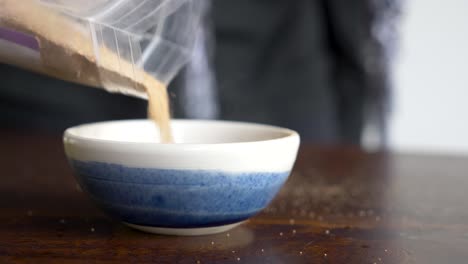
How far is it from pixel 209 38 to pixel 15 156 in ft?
1.69

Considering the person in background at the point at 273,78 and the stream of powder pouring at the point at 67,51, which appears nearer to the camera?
the stream of powder pouring at the point at 67,51

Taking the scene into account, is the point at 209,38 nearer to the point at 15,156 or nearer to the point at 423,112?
the point at 15,156

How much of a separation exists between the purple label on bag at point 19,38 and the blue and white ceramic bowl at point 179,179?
0.26 ft

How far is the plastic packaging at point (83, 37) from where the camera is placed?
0.50 m

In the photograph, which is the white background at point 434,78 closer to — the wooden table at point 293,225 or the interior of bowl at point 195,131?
the wooden table at point 293,225

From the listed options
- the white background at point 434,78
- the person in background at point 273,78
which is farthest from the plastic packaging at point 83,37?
the white background at point 434,78

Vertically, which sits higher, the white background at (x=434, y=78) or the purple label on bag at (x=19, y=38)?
the purple label on bag at (x=19, y=38)

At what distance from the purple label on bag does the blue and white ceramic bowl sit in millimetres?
79

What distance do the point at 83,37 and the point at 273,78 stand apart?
908 millimetres

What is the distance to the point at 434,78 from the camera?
181 centimetres

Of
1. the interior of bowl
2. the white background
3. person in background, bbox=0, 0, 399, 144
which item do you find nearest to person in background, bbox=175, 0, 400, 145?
person in background, bbox=0, 0, 399, 144

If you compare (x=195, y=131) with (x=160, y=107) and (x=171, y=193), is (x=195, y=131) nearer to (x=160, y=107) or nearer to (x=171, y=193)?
(x=160, y=107)

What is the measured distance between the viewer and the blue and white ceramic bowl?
49 cm

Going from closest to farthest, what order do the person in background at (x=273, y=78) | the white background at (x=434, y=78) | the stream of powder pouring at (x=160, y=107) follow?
the stream of powder pouring at (x=160, y=107)
the person in background at (x=273, y=78)
the white background at (x=434, y=78)
